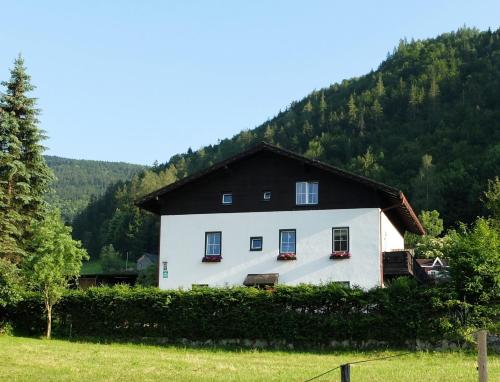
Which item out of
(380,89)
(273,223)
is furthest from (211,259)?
(380,89)

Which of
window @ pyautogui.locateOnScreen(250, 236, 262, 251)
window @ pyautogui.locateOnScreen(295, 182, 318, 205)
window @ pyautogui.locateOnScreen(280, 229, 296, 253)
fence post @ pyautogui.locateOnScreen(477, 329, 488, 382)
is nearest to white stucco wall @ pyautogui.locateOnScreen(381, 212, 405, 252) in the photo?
window @ pyautogui.locateOnScreen(295, 182, 318, 205)

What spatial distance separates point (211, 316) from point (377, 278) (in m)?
9.91

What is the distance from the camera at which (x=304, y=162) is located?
3519 centimetres

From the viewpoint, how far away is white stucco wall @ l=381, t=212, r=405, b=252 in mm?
35312

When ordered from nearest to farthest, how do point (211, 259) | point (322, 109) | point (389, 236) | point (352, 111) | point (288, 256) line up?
1. point (288, 256)
2. point (211, 259)
3. point (389, 236)
4. point (352, 111)
5. point (322, 109)

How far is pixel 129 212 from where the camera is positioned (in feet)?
365

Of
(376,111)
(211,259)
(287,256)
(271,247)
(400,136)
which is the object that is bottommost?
(211,259)

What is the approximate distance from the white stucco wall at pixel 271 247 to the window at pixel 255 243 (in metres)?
0.21

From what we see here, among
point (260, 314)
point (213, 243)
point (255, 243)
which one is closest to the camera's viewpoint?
point (260, 314)

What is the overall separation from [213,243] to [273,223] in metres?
3.44

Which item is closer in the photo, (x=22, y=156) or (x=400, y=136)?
(x=22, y=156)

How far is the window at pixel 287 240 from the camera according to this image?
34.9m

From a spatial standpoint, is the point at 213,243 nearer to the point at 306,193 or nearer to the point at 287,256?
the point at 287,256

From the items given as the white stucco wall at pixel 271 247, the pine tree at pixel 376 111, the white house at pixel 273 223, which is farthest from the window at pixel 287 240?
the pine tree at pixel 376 111
